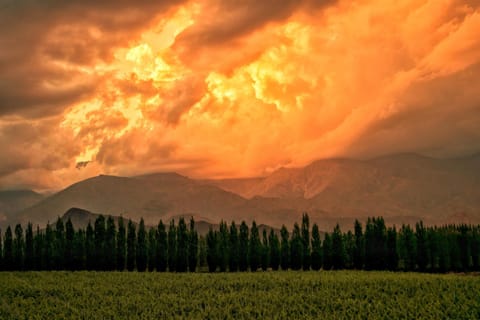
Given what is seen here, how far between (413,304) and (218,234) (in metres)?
74.3

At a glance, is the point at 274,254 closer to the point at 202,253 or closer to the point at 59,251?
the point at 202,253

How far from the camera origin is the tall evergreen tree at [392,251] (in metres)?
127

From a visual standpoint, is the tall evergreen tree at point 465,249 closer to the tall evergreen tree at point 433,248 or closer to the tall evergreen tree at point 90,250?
the tall evergreen tree at point 433,248

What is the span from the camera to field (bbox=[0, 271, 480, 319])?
6272 cm

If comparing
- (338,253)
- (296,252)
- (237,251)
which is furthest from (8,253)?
(338,253)

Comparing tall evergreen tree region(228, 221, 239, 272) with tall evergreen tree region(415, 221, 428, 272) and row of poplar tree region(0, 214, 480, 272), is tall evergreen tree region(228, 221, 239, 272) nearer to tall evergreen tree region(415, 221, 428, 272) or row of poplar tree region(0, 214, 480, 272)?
row of poplar tree region(0, 214, 480, 272)

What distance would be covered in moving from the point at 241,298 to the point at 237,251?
61362mm

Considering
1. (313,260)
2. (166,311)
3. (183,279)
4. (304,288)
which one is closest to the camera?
(166,311)

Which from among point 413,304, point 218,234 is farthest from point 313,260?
point 413,304

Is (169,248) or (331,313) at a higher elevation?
(169,248)

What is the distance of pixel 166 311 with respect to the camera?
63.3 metres

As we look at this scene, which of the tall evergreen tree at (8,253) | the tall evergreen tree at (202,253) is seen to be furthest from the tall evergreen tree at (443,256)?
the tall evergreen tree at (8,253)

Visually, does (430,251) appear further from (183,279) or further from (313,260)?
(183,279)

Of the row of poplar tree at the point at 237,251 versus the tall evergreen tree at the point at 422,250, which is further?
the tall evergreen tree at the point at 422,250
